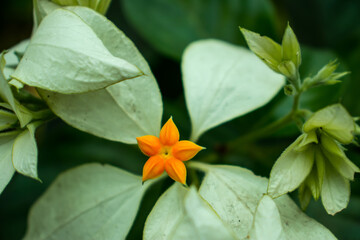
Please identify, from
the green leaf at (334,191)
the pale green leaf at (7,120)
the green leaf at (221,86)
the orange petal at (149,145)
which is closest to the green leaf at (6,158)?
the pale green leaf at (7,120)

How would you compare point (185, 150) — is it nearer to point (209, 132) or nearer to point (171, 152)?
point (171, 152)

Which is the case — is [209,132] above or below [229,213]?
below

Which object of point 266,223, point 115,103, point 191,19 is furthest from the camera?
point 191,19

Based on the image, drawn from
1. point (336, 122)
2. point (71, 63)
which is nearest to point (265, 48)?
point (336, 122)

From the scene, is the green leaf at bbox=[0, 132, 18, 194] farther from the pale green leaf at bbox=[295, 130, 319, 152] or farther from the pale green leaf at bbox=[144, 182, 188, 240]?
the pale green leaf at bbox=[295, 130, 319, 152]

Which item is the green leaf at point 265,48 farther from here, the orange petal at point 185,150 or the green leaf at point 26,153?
the green leaf at point 26,153

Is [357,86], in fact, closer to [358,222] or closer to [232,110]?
[358,222]
